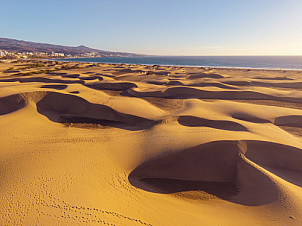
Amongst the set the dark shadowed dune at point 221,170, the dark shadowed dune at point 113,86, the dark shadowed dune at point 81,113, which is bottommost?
the dark shadowed dune at point 221,170

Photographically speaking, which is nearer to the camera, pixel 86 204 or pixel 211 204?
pixel 86 204

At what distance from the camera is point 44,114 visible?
13070 millimetres

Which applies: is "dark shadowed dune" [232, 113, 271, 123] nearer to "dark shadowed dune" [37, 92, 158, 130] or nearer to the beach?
the beach

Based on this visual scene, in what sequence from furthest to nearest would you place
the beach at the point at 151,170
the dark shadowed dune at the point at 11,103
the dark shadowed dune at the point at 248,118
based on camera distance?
the dark shadowed dune at the point at 11,103
the dark shadowed dune at the point at 248,118
the beach at the point at 151,170

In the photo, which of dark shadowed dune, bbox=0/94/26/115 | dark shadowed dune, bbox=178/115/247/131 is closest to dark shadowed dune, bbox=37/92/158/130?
dark shadowed dune, bbox=0/94/26/115

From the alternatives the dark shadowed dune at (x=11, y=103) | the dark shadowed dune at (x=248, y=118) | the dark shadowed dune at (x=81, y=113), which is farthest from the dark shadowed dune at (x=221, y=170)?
the dark shadowed dune at (x=11, y=103)

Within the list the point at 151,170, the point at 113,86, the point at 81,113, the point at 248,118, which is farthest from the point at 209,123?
the point at 113,86

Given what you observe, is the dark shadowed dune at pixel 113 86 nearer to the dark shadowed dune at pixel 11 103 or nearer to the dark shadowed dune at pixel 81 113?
the dark shadowed dune at pixel 81 113

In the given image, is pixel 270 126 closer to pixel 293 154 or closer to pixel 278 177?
pixel 293 154

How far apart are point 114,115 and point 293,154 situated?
38.1 ft

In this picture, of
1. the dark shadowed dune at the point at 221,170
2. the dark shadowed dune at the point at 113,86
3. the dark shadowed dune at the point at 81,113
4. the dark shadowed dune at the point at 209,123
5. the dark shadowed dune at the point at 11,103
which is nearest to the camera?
the dark shadowed dune at the point at 221,170

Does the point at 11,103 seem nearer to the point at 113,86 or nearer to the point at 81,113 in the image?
the point at 81,113

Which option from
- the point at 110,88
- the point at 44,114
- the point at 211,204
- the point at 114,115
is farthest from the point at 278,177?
the point at 110,88

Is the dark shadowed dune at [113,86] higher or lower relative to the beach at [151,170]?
higher
